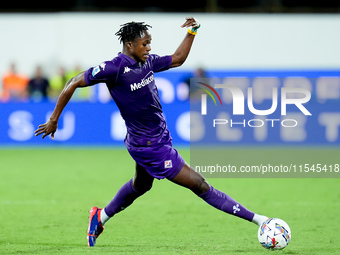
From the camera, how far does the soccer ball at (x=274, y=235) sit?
20.6ft

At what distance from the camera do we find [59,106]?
20.1 ft

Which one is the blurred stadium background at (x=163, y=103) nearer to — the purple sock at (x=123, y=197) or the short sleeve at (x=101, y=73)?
the purple sock at (x=123, y=197)

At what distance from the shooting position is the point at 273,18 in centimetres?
2100

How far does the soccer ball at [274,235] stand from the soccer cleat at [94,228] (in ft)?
5.50

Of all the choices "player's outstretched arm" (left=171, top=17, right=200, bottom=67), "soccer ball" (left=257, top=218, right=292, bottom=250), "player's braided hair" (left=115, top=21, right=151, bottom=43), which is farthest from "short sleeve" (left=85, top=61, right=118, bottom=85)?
"soccer ball" (left=257, top=218, right=292, bottom=250)

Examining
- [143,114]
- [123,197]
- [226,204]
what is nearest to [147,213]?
[123,197]

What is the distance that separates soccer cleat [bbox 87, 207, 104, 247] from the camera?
684 centimetres

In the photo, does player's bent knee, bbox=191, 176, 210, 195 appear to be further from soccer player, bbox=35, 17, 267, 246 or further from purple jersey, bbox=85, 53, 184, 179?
purple jersey, bbox=85, 53, 184, 179

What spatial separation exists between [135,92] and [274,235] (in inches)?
72.5

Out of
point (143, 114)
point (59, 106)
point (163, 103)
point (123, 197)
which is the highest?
point (59, 106)

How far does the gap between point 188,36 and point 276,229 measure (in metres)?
2.07

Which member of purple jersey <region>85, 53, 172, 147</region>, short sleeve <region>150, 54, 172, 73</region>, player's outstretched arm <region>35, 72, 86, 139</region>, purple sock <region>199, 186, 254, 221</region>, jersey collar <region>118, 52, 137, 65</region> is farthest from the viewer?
short sleeve <region>150, 54, 172, 73</region>

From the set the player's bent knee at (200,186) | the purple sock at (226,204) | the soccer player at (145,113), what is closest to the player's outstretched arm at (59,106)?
the soccer player at (145,113)

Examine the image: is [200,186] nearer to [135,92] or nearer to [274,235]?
[274,235]
